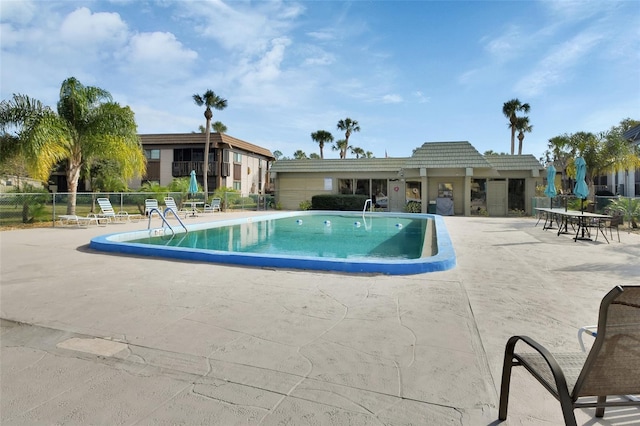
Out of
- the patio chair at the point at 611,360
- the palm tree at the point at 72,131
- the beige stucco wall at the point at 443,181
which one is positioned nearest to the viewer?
the patio chair at the point at 611,360

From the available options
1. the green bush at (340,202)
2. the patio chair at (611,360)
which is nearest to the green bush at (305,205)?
the green bush at (340,202)

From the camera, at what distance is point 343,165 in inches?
1020

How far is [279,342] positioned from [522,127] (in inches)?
1699

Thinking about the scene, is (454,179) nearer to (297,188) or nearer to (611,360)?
(297,188)

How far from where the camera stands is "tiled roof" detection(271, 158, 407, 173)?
82.2 feet

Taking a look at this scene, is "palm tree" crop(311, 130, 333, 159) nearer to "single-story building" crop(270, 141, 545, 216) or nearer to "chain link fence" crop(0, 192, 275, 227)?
"single-story building" crop(270, 141, 545, 216)

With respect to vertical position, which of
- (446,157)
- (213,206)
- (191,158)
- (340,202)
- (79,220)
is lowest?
(79,220)

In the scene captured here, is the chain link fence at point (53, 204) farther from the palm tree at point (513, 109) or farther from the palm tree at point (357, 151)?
the palm tree at point (357, 151)

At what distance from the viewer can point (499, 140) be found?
43.0 meters

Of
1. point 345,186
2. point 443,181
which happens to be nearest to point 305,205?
point 345,186

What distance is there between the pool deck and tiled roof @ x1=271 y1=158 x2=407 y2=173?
62.6 ft

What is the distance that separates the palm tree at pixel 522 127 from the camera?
1496 inches

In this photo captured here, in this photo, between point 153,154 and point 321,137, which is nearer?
point 153,154

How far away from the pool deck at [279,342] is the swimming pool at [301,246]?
41cm
